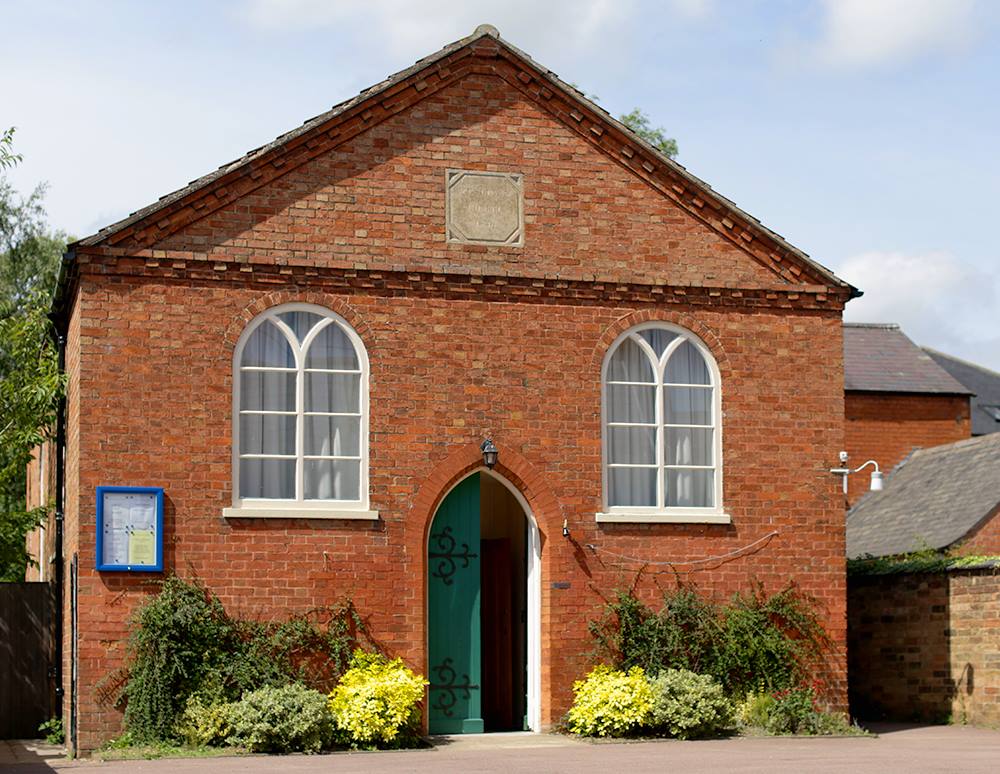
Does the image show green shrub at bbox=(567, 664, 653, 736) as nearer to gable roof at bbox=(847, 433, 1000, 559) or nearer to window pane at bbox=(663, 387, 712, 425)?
window pane at bbox=(663, 387, 712, 425)

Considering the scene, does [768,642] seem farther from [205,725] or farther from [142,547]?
[142,547]

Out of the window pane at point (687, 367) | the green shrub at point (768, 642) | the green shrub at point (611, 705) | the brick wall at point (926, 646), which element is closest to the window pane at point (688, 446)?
the window pane at point (687, 367)

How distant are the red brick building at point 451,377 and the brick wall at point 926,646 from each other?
2372mm

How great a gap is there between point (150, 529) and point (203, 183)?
394 cm

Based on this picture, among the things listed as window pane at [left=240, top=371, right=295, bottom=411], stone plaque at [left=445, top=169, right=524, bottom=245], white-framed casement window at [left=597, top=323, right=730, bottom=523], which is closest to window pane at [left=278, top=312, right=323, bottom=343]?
window pane at [left=240, top=371, right=295, bottom=411]

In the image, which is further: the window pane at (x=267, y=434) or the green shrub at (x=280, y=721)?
the window pane at (x=267, y=434)

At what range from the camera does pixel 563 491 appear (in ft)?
61.3

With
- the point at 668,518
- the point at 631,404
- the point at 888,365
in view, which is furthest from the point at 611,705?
the point at 888,365

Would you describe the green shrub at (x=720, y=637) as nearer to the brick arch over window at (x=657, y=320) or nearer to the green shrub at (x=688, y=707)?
the green shrub at (x=688, y=707)

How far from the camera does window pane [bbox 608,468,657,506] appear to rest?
750 inches

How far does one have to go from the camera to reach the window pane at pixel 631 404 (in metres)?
19.2

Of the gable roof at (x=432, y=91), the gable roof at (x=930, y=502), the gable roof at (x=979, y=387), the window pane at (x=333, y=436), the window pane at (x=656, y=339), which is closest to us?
the gable roof at (x=432, y=91)

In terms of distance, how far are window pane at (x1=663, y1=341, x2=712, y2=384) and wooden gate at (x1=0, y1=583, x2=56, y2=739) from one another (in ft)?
29.4

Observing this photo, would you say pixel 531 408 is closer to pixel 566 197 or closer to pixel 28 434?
pixel 566 197
